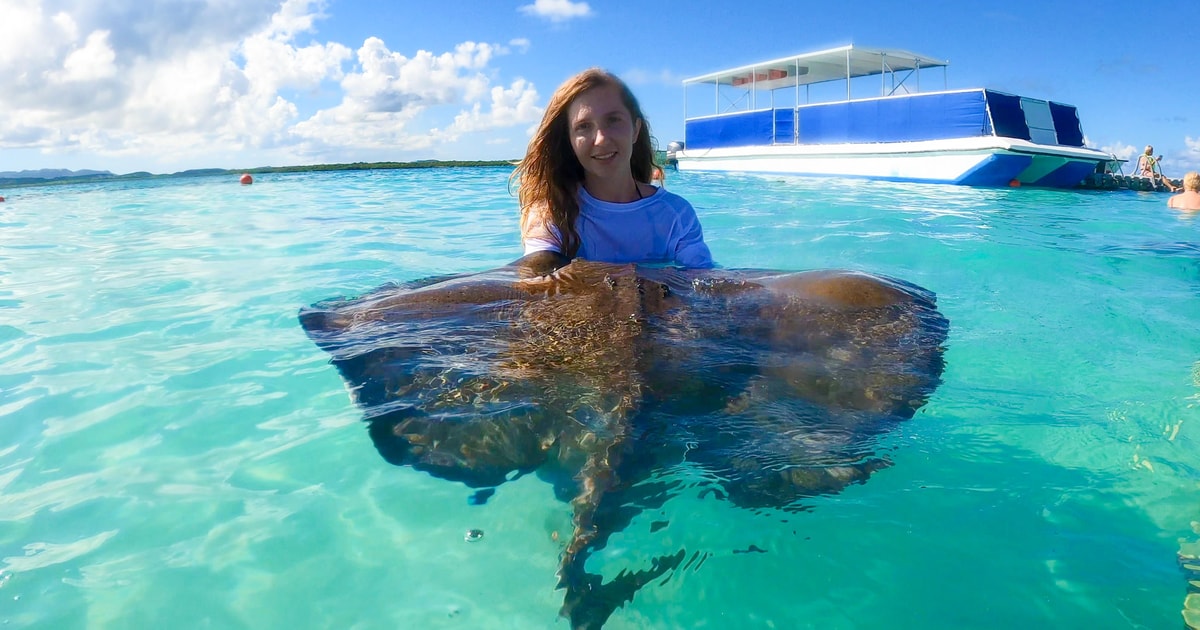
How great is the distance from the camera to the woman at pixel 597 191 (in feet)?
12.6

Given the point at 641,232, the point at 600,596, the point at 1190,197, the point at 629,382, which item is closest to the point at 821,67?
the point at 1190,197

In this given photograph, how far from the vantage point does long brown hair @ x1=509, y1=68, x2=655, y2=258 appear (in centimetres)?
388

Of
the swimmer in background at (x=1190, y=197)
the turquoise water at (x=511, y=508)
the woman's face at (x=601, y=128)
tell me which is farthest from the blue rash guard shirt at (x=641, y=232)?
the swimmer in background at (x=1190, y=197)

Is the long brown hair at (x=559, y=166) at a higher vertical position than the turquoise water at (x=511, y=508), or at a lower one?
higher

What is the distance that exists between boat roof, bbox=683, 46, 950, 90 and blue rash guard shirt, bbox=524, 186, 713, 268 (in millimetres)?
19611

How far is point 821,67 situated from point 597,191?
2323 cm

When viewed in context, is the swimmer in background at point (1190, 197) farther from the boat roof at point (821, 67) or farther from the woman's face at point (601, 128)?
the woman's face at point (601, 128)

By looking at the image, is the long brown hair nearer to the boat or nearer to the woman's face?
the woman's face

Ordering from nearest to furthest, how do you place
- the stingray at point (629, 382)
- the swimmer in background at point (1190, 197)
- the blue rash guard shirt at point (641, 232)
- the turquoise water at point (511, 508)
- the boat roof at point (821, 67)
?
1. the turquoise water at point (511, 508)
2. the stingray at point (629, 382)
3. the blue rash guard shirt at point (641, 232)
4. the swimmer in background at point (1190, 197)
5. the boat roof at point (821, 67)

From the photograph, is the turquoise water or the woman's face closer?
the turquoise water

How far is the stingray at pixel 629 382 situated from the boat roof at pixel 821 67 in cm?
2097

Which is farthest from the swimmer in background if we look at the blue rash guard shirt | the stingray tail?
the stingray tail

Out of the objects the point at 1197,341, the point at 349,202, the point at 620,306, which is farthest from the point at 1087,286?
the point at 349,202

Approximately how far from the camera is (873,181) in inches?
818
